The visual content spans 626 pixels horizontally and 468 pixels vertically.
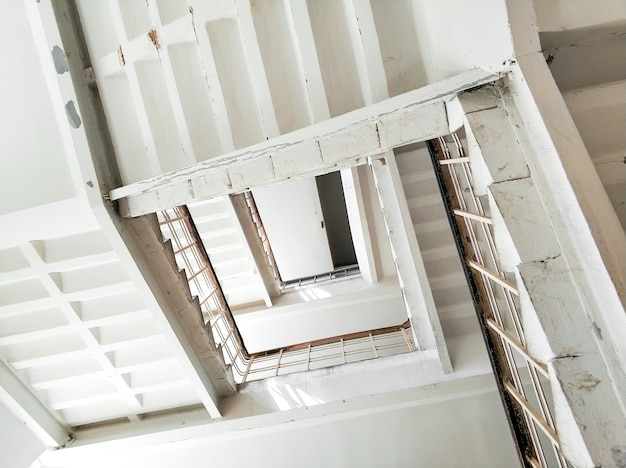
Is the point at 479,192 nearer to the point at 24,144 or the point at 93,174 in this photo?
the point at 93,174

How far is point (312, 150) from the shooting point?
1301 millimetres

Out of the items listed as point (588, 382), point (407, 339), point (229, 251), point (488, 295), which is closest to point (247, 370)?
point (407, 339)

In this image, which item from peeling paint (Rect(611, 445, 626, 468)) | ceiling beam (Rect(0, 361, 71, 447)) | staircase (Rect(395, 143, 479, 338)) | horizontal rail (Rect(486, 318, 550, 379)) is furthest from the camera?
staircase (Rect(395, 143, 479, 338))

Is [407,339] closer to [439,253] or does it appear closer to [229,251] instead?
[439,253]

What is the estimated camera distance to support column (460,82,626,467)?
0.80 m

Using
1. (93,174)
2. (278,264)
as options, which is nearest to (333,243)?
(278,264)

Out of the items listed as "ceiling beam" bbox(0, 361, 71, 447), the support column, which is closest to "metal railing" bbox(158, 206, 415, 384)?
"ceiling beam" bbox(0, 361, 71, 447)

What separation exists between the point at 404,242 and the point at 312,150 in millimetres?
1121

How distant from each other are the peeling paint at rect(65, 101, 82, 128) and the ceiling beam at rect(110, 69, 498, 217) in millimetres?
302

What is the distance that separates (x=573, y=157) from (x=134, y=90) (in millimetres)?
1521

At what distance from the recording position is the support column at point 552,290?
80cm

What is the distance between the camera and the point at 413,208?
2557 millimetres

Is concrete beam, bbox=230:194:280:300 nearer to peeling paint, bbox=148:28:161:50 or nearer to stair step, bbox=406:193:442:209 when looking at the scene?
stair step, bbox=406:193:442:209

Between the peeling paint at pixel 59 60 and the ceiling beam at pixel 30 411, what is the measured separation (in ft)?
5.63
